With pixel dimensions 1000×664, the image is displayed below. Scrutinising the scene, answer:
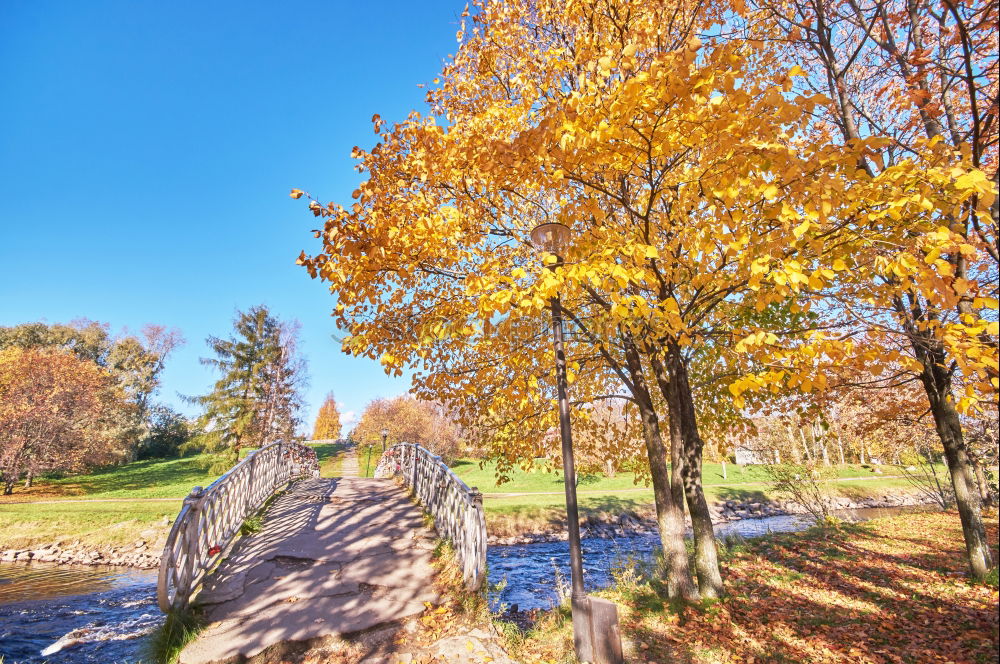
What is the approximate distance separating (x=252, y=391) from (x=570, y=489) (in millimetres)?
30702

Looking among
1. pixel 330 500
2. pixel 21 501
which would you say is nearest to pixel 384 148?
pixel 330 500

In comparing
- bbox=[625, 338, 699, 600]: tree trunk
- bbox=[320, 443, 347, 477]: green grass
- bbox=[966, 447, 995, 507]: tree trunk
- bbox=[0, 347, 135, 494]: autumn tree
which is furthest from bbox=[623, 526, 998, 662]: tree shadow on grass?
bbox=[320, 443, 347, 477]: green grass

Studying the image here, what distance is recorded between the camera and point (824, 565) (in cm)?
838

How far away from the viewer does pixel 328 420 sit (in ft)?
245

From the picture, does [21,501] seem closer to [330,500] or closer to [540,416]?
[330,500]

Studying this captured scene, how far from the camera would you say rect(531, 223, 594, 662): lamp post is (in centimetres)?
418

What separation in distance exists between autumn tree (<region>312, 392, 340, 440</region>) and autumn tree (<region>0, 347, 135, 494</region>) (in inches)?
1909

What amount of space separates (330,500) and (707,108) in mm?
10626

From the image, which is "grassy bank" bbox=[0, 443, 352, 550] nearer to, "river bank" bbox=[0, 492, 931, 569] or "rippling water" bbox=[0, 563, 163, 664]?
"river bank" bbox=[0, 492, 931, 569]

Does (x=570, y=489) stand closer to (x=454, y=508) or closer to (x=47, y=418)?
(x=454, y=508)

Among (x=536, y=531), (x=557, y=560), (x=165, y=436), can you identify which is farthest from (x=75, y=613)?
(x=165, y=436)

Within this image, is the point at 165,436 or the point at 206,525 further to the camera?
the point at 165,436

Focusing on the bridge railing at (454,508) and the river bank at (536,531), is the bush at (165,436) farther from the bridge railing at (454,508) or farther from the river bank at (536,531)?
the bridge railing at (454,508)

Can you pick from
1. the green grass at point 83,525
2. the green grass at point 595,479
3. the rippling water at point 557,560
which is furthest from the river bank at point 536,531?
the green grass at point 595,479
